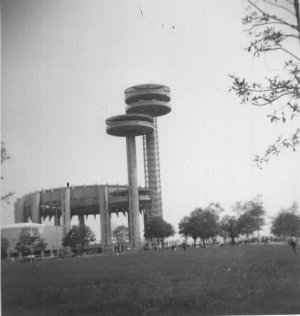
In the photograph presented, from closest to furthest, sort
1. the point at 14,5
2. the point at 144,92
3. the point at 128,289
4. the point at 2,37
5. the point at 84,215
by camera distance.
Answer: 1. the point at 128,289
2. the point at 14,5
3. the point at 2,37
4. the point at 144,92
5. the point at 84,215

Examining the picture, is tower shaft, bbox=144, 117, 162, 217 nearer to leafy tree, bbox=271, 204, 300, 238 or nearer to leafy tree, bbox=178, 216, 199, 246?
leafy tree, bbox=178, 216, 199, 246

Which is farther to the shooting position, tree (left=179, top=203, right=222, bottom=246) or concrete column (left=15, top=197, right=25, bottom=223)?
concrete column (left=15, top=197, right=25, bottom=223)

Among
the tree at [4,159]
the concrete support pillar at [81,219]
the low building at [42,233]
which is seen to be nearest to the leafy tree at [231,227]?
the low building at [42,233]

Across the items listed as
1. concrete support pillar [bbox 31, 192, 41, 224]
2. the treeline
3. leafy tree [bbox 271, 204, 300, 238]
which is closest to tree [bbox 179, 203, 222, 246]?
the treeline

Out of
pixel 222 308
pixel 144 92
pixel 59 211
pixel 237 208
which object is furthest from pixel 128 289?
pixel 59 211

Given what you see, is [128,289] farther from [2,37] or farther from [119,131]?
[119,131]

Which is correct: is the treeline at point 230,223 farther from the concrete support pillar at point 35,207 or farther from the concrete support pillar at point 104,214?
the concrete support pillar at point 35,207

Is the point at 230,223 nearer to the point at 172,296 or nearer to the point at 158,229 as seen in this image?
the point at 158,229
